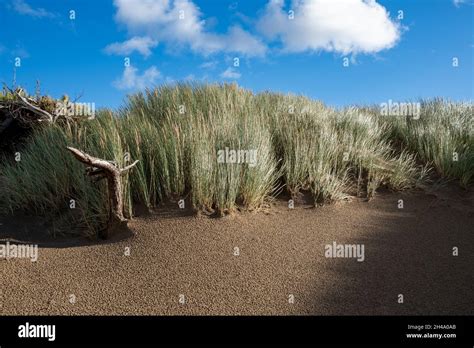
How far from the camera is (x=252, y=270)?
4.55m

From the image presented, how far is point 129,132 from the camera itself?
6633 mm

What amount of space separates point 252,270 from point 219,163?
1.72m

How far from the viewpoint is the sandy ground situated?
13.3 feet

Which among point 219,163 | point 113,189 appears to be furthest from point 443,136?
point 113,189

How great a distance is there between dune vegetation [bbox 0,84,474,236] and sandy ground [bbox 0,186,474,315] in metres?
0.46

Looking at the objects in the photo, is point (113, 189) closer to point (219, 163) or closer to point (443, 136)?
point (219, 163)

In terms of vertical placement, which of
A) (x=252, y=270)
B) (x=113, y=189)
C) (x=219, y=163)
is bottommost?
(x=252, y=270)

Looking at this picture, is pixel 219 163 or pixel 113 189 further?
pixel 219 163

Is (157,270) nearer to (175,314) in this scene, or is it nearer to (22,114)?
(175,314)

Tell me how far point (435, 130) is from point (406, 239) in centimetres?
405

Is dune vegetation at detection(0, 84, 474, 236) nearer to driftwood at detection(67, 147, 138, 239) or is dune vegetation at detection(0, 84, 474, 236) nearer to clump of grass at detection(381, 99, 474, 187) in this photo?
clump of grass at detection(381, 99, 474, 187)

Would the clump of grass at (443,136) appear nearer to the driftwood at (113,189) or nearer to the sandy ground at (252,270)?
the sandy ground at (252,270)
